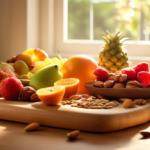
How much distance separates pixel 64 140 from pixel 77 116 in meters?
0.08

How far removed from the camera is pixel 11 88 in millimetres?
697

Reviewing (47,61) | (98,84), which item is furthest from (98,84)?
(47,61)

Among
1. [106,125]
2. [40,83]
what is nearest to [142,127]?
[106,125]

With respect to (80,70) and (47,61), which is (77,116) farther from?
(47,61)

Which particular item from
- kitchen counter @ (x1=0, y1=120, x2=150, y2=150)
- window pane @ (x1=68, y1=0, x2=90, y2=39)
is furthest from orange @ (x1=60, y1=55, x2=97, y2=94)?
window pane @ (x1=68, y1=0, x2=90, y2=39)

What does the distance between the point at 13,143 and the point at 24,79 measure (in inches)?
16.5

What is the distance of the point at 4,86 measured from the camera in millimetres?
700

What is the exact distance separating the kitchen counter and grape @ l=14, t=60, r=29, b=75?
1.45 feet

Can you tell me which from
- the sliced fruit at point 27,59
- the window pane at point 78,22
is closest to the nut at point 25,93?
the sliced fruit at point 27,59

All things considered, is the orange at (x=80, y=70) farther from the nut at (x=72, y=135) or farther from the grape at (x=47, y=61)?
the nut at (x=72, y=135)

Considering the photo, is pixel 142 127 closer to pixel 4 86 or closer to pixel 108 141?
pixel 108 141

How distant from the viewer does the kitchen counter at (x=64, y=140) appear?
454mm

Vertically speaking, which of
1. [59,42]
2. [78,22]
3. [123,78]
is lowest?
[123,78]

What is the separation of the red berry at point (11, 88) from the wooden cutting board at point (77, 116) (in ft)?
0.18
